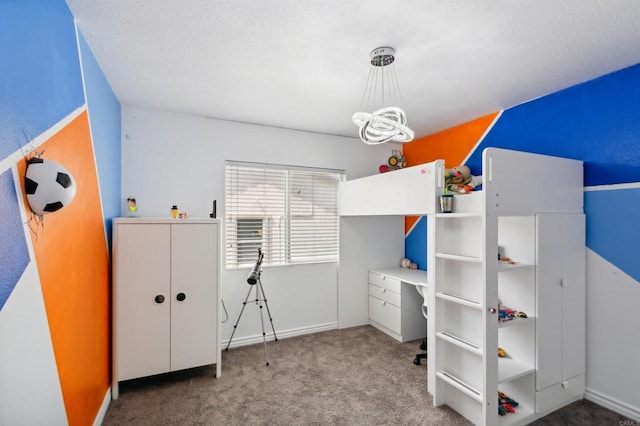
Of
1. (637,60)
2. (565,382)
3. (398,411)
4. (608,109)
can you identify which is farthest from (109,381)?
(637,60)

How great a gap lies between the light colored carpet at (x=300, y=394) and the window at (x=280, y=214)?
1.16 metres

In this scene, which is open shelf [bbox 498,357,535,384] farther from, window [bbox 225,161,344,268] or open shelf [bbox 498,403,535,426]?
window [bbox 225,161,344,268]

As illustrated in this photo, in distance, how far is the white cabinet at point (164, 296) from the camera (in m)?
2.55

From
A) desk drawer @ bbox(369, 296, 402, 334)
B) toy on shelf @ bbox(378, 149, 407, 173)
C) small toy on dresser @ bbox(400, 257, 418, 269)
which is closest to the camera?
desk drawer @ bbox(369, 296, 402, 334)

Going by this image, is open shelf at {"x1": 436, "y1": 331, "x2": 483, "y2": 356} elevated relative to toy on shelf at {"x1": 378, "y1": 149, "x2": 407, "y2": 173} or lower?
lower

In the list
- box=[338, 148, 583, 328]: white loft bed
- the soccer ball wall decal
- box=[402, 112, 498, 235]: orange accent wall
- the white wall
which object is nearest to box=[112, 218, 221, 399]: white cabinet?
the white wall

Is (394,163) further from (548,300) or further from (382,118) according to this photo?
(548,300)

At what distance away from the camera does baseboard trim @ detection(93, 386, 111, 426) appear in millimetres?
2117

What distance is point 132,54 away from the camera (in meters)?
2.15

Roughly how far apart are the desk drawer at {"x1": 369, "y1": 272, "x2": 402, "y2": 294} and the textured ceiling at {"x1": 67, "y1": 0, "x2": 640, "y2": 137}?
2.09m

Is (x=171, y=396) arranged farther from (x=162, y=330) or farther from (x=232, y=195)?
(x=232, y=195)

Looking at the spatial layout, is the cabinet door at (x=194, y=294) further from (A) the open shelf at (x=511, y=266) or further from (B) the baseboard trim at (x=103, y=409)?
(A) the open shelf at (x=511, y=266)

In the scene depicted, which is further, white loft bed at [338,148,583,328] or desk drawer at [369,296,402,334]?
desk drawer at [369,296,402,334]

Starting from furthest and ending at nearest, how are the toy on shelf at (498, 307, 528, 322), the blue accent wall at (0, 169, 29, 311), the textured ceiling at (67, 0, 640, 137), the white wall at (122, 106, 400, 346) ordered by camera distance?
the white wall at (122, 106, 400, 346) → the toy on shelf at (498, 307, 528, 322) → the textured ceiling at (67, 0, 640, 137) → the blue accent wall at (0, 169, 29, 311)
